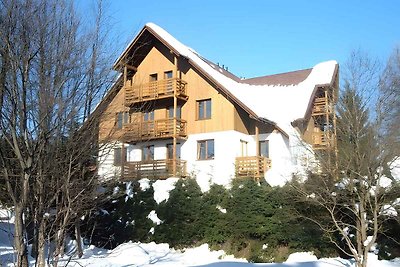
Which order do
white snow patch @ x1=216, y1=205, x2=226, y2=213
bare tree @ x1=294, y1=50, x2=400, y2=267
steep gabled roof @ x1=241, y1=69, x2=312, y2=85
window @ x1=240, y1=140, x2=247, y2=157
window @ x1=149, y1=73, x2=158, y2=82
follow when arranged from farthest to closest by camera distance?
steep gabled roof @ x1=241, y1=69, x2=312, y2=85 < window @ x1=149, y1=73, x2=158, y2=82 < window @ x1=240, y1=140, x2=247, y2=157 < white snow patch @ x1=216, y1=205, x2=226, y2=213 < bare tree @ x1=294, y1=50, x2=400, y2=267

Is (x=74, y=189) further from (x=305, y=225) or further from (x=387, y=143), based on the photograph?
(x=305, y=225)

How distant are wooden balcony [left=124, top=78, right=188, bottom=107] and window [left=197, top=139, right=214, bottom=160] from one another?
9.63 feet

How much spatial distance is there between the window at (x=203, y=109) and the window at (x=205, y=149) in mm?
1449

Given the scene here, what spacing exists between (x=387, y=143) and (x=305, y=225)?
5.30m

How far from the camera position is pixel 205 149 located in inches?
1017

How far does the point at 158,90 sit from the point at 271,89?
28.4 feet

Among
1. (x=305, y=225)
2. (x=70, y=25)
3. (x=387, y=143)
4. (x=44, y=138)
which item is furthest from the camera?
(x=305, y=225)

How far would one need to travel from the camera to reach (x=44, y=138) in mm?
6914

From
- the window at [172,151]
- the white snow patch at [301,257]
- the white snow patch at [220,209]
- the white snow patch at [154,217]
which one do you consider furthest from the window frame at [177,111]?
the white snow patch at [301,257]

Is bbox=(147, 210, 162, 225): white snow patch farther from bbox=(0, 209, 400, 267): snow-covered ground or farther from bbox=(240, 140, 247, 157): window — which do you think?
bbox=(240, 140, 247, 157): window

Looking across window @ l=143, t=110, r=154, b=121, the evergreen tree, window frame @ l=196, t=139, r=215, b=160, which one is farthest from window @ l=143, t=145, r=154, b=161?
the evergreen tree

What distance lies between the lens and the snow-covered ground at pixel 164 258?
51.0 feet

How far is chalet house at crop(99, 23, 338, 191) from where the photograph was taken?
24.3 m

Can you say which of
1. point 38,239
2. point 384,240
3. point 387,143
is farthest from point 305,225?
point 38,239
